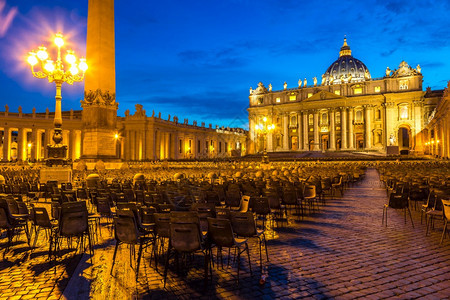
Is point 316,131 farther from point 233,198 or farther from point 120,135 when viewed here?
point 233,198

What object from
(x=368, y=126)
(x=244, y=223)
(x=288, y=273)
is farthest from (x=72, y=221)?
(x=368, y=126)

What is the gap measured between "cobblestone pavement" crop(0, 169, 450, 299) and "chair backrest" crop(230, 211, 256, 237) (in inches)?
24.9

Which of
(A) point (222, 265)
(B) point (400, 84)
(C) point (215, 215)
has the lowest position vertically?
(A) point (222, 265)

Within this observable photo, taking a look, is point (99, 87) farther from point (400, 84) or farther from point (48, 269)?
point (400, 84)

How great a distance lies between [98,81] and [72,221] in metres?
22.3

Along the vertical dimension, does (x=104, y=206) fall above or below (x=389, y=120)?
below

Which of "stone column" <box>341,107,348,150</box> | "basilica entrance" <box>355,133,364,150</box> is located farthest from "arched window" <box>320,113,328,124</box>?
"basilica entrance" <box>355,133,364,150</box>

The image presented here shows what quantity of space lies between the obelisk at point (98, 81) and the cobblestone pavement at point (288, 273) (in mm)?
20431

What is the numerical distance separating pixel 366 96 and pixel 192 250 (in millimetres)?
84336

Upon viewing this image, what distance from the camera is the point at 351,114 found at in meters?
80.8

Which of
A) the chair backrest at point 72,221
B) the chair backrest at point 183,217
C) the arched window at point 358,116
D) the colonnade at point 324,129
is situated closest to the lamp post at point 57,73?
the chair backrest at point 72,221

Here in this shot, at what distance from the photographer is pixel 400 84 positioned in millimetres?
77500

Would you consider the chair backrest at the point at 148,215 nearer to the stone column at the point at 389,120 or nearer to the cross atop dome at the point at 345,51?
the stone column at the point at 389,120

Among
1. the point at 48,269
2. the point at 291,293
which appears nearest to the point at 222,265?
the point at 291,293
